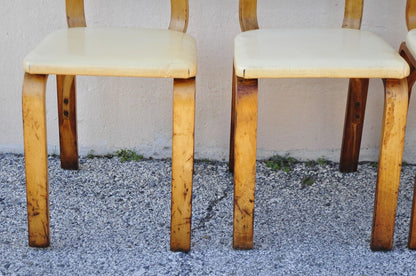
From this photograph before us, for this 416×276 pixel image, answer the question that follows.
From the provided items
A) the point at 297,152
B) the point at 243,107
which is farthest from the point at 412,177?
the point at 243,107

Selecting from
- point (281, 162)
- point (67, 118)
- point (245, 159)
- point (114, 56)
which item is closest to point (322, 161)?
point (281, 162)

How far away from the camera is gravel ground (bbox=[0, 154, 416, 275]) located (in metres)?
1.84

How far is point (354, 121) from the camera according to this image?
2.34 meters

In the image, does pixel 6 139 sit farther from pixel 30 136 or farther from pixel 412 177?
pixel 412 177

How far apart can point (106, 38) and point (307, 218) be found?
2.68ft

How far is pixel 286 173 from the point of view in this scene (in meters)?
2.44

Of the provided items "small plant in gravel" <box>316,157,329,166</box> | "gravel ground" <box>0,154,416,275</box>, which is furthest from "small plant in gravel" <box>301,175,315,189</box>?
"small plant in gravel" <box>316,157,329,166</box>

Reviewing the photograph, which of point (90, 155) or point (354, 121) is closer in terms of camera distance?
point (354, 121)

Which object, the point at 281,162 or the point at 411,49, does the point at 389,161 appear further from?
the point at 281,162

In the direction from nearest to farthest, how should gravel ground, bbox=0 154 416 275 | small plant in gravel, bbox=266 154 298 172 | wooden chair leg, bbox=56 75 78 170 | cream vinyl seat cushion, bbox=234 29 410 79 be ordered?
cream vinyl seat cushion, bbox=234 29 410 79
gravel ground, bbox=0 154 416 275
wooden chair leg, bbox=56 75 78 170
small plant in gravel, bbox=266 154 298 172

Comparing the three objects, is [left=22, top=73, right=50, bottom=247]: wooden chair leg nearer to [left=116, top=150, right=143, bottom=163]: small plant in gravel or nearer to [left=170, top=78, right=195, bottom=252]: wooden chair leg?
[left=170, top=78, right=195, bottom=252]: wooden chair leg

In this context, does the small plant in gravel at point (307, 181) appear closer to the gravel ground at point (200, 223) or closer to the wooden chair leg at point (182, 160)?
the gravel ground at point (200, 223)

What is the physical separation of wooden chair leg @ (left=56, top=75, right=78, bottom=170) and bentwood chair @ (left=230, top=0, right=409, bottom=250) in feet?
2.15

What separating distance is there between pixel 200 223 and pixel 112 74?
1.94 ft
